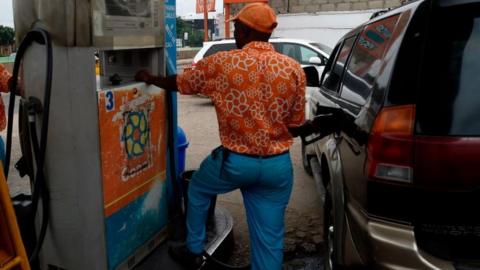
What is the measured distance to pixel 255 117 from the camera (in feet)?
8.59

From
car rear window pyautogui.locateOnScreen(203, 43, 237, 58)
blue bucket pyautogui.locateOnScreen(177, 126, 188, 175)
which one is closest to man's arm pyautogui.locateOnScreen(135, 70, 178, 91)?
blue bucket pyautogui.locateOnScreen(177, 126, 188, 175)

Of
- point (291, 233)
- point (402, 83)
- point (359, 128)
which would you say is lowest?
point (291, 233)

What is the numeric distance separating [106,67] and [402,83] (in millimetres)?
1944

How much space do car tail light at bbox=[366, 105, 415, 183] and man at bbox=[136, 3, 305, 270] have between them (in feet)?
2.27

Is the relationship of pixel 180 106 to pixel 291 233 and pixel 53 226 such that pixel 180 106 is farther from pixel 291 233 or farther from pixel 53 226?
pixel 53 226

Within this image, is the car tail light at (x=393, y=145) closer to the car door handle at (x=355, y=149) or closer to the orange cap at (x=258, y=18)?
the car door handle at (x=355, y=149)

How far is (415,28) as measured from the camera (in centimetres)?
211

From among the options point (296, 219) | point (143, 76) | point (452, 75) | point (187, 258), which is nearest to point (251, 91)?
point (143, 76)

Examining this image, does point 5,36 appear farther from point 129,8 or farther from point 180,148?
point 129,8

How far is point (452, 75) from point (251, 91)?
1.03m

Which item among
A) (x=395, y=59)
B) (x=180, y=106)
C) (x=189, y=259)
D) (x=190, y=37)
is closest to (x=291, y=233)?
(x=189, y=259)

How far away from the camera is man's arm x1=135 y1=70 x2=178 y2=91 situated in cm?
288

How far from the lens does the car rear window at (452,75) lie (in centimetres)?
195

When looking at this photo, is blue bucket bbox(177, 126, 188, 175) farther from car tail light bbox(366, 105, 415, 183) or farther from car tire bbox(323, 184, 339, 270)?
car tail light bbox(366, 105, 415, 183)
